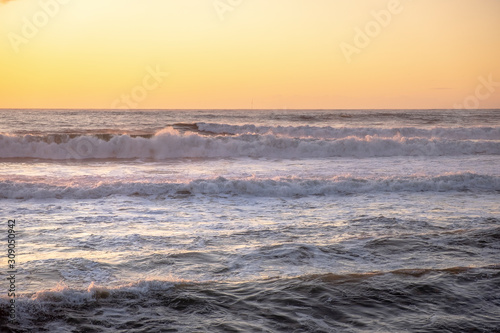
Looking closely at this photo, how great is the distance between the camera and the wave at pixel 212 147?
20.7 metres

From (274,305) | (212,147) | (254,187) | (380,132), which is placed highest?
(380,132)

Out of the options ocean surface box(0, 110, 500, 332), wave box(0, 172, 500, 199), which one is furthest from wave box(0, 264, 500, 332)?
wave box(0, 172, 500, 199)

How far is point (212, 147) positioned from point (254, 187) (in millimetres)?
10994

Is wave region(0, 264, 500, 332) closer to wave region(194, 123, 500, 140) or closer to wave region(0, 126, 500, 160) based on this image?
wave region(0, 126, 500, 160)

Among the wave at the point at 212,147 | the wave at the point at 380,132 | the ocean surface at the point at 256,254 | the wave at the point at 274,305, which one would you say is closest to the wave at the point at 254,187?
the ocean surface at the point at 256,254

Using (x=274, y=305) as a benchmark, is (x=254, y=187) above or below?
above

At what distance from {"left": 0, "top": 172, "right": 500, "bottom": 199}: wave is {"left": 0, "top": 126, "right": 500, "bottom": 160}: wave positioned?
30.0 ft

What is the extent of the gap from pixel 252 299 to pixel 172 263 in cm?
146

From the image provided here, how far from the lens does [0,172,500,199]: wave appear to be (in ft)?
33.5

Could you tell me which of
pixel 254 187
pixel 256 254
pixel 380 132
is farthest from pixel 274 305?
pixel 380 132

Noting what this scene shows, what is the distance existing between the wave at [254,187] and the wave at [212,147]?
9143 millimetres

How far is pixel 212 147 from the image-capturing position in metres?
21.8

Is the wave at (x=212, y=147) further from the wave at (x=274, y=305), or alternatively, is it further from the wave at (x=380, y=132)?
the wave at (x=274, y=305)

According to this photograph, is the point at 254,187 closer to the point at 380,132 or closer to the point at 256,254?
the point at 256,254
